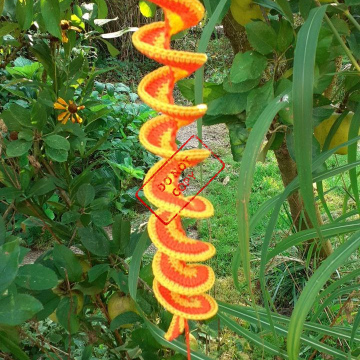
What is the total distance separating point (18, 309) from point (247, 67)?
0.47 metres

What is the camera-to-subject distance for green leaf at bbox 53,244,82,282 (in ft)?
2.60

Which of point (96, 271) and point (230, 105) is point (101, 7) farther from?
point (96, 271)

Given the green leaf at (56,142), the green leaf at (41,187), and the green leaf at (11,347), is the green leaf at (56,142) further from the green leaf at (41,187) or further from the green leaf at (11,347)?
the green leaf at (11,347)

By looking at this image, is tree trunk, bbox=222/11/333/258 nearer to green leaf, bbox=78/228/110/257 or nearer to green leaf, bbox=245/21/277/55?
green leaf, bbox=245/21/277/55

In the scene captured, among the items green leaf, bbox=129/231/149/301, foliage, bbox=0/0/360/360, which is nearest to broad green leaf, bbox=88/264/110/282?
foliage, bbox=0/0/360/360

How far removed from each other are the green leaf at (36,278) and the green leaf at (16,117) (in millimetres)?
317

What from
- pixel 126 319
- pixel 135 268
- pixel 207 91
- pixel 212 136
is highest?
pixel 207 91

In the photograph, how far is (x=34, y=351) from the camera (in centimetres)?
110

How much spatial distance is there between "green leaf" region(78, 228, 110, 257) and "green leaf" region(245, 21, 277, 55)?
405 millimetres

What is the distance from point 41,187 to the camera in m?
0.88

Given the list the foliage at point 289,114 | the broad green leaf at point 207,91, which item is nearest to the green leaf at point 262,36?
the foliage at point 289,114

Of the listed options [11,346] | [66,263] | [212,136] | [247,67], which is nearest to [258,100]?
[247,67]

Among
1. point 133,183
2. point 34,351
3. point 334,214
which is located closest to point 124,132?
point 133,183

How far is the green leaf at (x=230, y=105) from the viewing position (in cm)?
81
